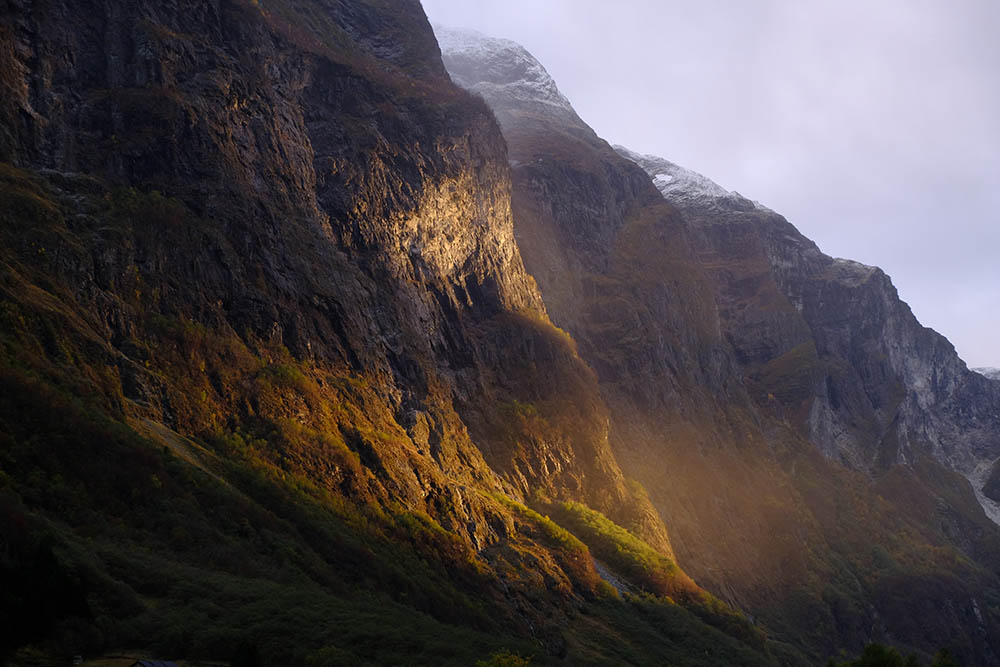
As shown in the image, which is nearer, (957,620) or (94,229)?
(94,229)

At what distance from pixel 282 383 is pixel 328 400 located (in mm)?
5508

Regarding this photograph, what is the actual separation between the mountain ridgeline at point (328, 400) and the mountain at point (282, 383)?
0.26 metres

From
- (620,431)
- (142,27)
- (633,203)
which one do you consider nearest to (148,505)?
(142,27)

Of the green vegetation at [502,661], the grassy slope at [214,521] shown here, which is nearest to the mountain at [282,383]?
the grassy slope at [214,521]

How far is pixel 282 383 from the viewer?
7206 cm

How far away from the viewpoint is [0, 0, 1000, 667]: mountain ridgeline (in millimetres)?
46938

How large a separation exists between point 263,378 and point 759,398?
5654 inches

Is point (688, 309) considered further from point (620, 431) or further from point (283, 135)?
point (283, 135)

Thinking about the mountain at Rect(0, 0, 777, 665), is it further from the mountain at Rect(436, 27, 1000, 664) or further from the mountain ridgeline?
the mountain at Rect(436, 27, 1000, 664)

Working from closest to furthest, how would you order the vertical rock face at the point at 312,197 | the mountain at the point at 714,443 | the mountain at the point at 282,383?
the mountain at the point at 282,383 → the vertical rock face at the point at 312,197 → the mountain at the point at 714,443

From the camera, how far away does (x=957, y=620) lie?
159375 millimetres

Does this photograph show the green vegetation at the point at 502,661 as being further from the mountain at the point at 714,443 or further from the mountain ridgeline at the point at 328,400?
the mountain at the point at 714,443

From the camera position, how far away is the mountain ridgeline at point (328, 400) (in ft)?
154

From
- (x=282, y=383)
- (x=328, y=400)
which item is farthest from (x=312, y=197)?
(x=282, y=383)
